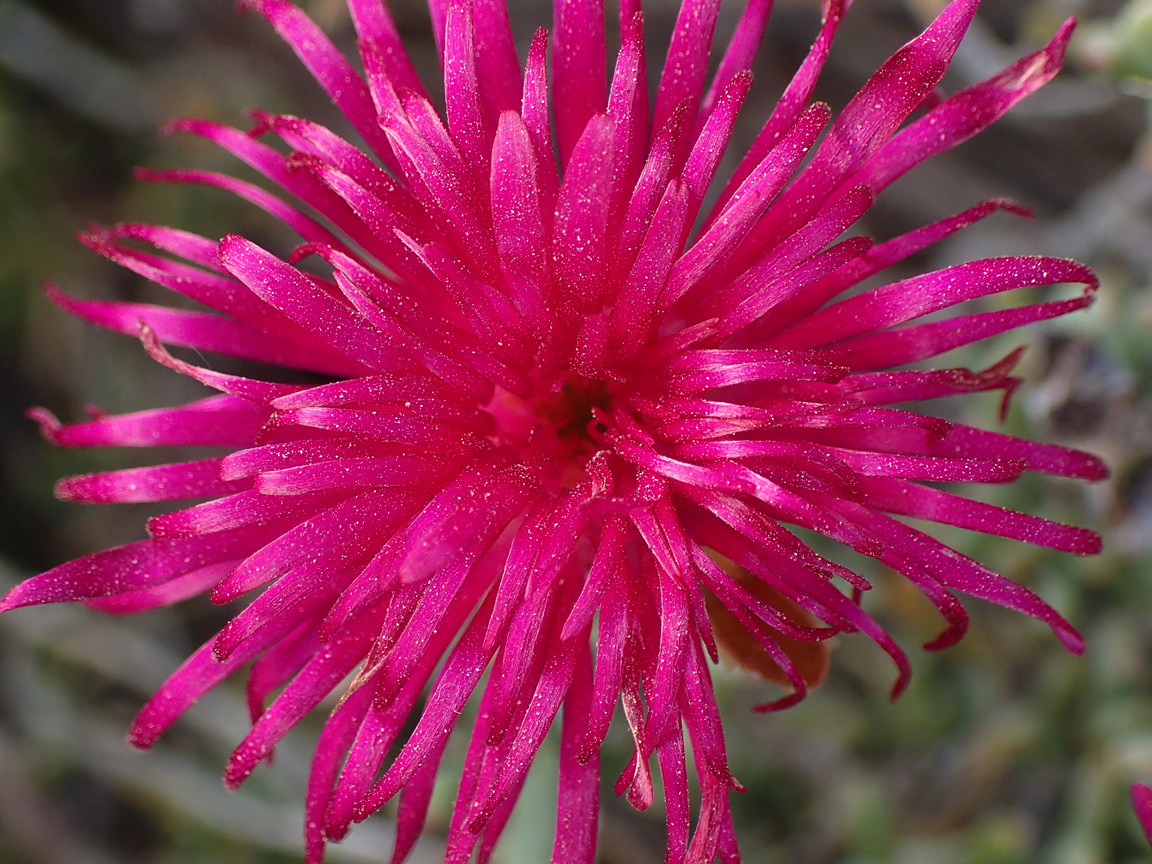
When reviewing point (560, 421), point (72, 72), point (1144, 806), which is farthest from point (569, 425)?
point (72, 72)

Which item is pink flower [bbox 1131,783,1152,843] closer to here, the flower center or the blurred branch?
the flower center

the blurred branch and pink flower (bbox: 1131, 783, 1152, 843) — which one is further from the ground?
the blurred branch

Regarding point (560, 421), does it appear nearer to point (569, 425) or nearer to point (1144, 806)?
point (569, 425)

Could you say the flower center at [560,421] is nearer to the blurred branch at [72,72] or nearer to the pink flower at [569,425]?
the pink flower at [569,425]

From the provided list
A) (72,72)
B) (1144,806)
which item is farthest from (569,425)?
(72,72)

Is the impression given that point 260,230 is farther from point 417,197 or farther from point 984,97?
point 984,97

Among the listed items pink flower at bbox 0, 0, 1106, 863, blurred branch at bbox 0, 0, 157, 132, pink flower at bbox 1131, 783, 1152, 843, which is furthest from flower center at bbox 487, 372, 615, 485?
blurred branch at bbox 0, 0, 157, 132

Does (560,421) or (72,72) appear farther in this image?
(72,72)

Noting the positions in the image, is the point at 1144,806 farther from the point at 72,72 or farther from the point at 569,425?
the point at 72,72
